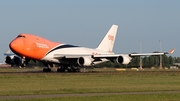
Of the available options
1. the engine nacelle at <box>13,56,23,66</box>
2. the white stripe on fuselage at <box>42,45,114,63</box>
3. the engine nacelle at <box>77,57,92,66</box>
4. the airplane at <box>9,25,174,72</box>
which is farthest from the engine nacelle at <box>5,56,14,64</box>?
the engine nacelle at <box>77,57,92,66</box>

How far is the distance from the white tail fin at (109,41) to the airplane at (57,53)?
481cm

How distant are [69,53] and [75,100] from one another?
5002 centimetres

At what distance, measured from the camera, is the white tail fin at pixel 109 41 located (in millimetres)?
88938

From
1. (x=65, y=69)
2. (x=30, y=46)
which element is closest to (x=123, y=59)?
(x=65, y=69)

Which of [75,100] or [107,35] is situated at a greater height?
[107,35]

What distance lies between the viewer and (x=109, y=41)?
90.4m

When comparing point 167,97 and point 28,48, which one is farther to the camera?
point 28,48

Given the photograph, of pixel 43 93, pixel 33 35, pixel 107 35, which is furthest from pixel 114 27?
pixel 43 93

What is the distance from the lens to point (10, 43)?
68.5 metres

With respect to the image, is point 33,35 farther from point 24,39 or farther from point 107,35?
point 107,35

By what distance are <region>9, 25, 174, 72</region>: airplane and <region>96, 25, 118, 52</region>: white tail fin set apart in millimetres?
4806

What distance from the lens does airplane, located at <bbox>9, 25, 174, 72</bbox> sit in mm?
69188

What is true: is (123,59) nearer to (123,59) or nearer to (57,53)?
(123,59)

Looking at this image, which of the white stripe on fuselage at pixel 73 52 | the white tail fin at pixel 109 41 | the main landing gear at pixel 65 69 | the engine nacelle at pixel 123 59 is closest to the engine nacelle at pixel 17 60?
the main landing gear at pixel 65 69
